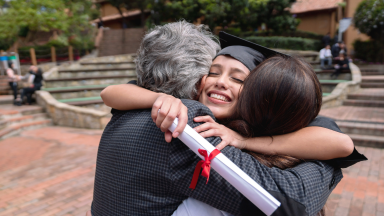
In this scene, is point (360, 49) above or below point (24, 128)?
above

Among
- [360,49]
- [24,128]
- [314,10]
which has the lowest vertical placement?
[24,128]

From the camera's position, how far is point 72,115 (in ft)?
27.0

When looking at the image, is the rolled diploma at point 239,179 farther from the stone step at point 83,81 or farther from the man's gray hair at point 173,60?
the stone step at point 83,81

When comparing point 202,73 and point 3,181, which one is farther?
point 3,181

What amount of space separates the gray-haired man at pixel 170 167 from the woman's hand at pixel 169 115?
6 cm

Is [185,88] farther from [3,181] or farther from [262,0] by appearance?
[262,0]

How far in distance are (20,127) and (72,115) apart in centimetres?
154

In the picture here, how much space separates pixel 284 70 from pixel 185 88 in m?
0.48

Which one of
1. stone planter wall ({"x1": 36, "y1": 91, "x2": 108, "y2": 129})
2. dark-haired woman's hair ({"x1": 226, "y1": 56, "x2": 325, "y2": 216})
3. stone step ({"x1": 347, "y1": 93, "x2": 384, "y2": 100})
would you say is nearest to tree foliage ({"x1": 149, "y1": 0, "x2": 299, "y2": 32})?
stone step ({"x1": 347, "y1": 93, "x2": 384, "y2": 100})

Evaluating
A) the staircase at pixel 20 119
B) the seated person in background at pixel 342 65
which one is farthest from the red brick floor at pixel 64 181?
the seated person in background at pixel 342 65

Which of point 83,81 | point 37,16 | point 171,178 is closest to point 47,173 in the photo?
point 171,178

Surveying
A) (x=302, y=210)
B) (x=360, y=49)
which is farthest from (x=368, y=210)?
(x=360, y=49)

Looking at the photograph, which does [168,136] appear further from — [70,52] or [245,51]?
[70,52]

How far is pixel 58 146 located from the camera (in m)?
6.39
